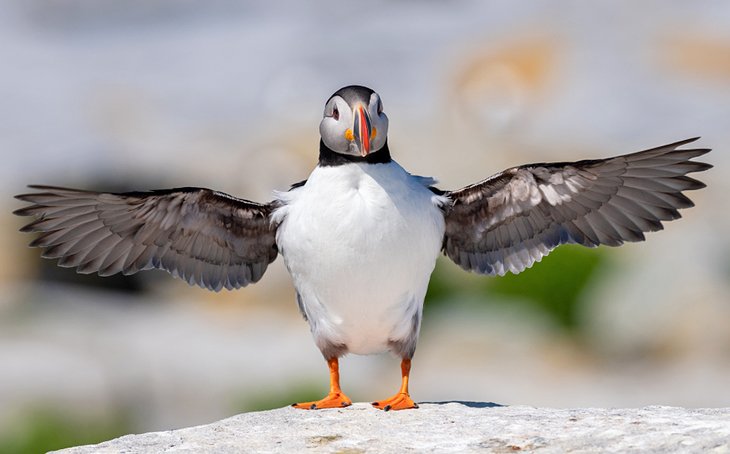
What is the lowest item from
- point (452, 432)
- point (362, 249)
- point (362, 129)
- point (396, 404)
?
point (452, 432)

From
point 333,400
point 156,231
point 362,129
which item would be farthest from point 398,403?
point 156,231

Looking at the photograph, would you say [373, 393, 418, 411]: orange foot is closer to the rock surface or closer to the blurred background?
the rock surface

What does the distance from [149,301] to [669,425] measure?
11787mm

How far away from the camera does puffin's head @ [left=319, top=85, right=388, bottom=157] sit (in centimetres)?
704

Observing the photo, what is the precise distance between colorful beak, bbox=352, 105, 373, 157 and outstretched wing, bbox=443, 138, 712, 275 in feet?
3.10

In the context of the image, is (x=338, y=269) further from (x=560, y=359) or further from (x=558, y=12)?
(x=558, y=12)

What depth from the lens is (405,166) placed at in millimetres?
18469

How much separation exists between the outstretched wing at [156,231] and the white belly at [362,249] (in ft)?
1.75

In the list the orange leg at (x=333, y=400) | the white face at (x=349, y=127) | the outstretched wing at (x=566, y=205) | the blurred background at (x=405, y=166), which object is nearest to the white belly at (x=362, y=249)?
the white face at (x=349, y=127)

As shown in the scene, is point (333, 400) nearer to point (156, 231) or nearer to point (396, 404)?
point (396, 404)

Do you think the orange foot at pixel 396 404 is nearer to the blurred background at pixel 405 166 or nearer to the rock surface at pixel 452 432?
the rock surface at pixel 452 432

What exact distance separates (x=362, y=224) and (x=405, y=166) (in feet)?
37.3

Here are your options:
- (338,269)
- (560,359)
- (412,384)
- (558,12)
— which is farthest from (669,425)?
(558,12)

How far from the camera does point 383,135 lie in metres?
7.27
